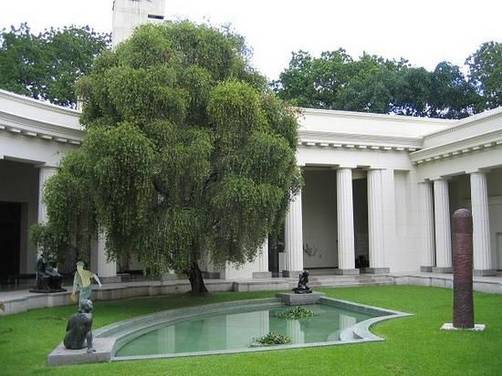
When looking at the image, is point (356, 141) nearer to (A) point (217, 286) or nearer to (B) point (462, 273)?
(A) point (217, 286)

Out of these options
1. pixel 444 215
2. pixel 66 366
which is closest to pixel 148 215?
pixel 66 366

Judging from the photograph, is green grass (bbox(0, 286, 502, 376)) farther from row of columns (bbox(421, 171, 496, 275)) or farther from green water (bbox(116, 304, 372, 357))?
row of columns (bbox(421, 171, 496, 275))

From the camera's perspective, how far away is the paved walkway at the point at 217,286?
659 inches

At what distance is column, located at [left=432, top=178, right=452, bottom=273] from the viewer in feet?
85.7

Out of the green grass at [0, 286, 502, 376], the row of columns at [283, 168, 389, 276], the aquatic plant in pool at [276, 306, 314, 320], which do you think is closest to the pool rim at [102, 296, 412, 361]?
the green grass at [0, 286, 502, 376]

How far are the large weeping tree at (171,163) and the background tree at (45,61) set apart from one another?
21.2 metres

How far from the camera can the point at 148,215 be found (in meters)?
15.3

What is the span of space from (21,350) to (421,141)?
72.4 feet

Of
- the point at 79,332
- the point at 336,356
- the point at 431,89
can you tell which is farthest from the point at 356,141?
the point at 79,332

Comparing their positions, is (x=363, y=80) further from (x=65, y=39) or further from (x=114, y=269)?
(x=114, y=269)

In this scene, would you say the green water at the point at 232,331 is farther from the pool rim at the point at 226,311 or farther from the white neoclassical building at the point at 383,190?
the white neoclassical building at the point at 383,190

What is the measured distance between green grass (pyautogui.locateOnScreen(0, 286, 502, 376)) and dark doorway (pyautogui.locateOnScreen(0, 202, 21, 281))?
518 inches

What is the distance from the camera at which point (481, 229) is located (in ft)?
78.0

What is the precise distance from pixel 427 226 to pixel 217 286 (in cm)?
1155
